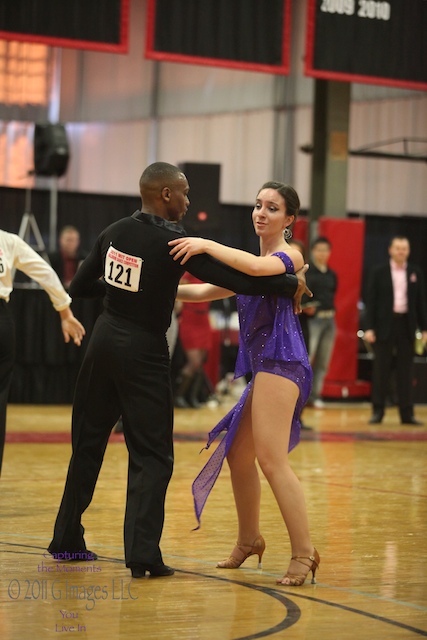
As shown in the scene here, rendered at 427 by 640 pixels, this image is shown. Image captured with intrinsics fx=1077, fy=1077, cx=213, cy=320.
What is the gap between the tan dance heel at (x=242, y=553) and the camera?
13.4 ft

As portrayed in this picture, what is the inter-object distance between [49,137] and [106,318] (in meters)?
8.99

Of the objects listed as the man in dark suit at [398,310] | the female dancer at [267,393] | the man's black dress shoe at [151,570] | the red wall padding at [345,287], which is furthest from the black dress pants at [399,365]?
the man's black dress shoe at [151,570]

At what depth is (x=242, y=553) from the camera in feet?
13.4

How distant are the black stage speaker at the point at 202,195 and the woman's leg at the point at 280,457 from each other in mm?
7744

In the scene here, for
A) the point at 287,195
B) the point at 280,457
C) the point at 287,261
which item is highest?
the point at 287,195

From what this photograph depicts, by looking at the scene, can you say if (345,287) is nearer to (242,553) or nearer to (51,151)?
(51,151)

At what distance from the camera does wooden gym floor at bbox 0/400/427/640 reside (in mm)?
3250

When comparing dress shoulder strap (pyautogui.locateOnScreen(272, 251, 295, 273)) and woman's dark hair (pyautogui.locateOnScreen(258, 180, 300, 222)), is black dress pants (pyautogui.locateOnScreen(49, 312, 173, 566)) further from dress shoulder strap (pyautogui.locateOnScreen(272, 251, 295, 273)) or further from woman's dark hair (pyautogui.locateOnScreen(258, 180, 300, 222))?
woman's dark hair (pyautogui.locateOnScreen(258, 180, 300, 222))

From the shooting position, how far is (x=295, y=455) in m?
7.75

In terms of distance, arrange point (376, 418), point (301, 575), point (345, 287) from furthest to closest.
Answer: point (345, 287) < point (376, 418) < point (301, 575)

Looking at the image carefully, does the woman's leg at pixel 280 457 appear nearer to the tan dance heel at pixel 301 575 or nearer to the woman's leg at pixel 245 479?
the tan dance heel at pixel 301 575

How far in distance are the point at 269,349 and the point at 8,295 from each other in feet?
5.74

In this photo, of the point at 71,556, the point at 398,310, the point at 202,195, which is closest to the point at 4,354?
the point at 71,556

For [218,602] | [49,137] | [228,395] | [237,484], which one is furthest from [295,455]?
[49,137]
